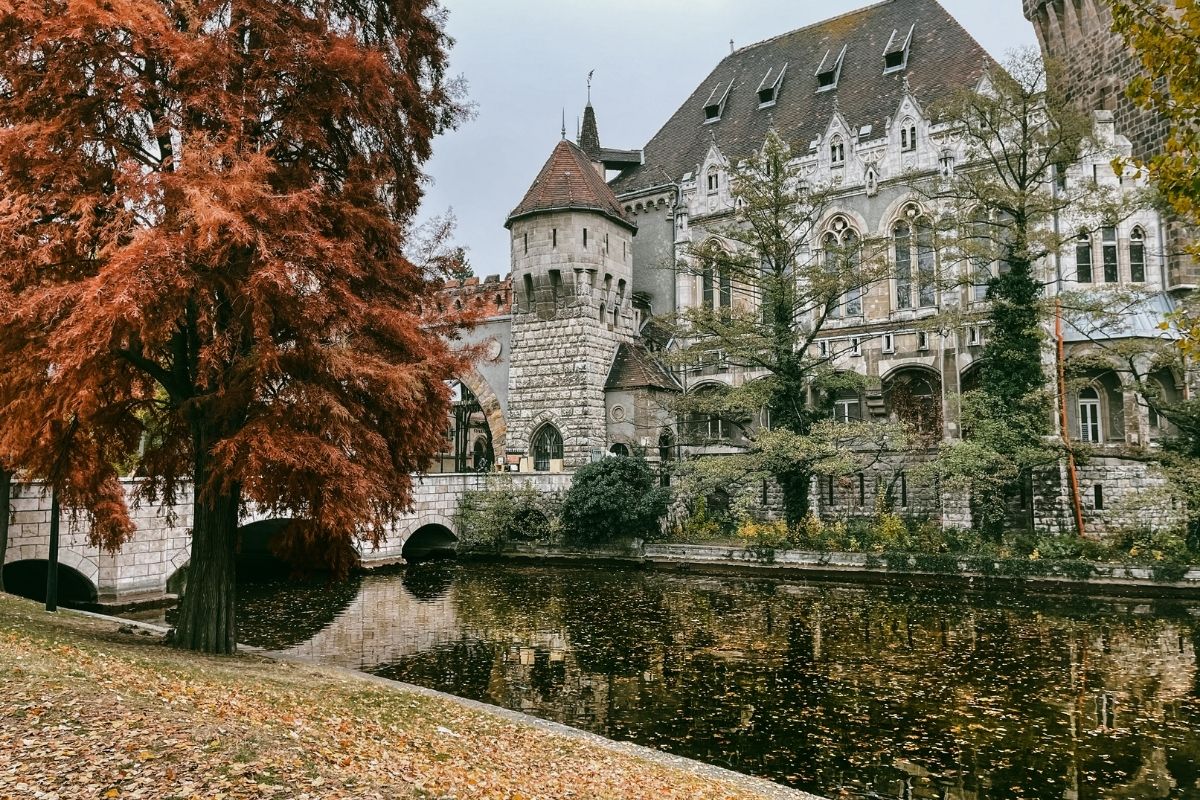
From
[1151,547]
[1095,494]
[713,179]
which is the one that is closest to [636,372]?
[713,179]

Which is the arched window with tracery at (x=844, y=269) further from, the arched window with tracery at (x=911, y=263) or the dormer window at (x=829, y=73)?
the dormer window at (x=829, y=73)

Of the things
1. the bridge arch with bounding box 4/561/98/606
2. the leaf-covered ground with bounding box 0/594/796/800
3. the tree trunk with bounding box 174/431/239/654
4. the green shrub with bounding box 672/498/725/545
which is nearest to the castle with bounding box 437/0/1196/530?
the green shrub with bounding box 672/498/725/545

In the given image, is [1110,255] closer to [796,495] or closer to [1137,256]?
[1137,256]

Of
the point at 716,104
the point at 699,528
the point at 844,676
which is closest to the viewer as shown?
the point at 844,676

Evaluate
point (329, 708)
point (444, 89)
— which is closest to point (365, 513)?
point (329, 708)

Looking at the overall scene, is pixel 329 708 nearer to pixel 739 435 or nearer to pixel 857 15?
pixel 739 435

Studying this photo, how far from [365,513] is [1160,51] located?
25.1ft

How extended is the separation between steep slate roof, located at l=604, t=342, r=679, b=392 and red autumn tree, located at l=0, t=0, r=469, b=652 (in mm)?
18045

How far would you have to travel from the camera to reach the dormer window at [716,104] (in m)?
33.3

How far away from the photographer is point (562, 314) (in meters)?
28.2

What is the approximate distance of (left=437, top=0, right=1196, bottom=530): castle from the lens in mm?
22844

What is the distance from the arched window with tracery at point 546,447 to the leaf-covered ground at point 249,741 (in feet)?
65.1

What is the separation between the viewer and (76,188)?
7.93m

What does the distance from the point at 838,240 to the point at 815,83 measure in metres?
7.04
